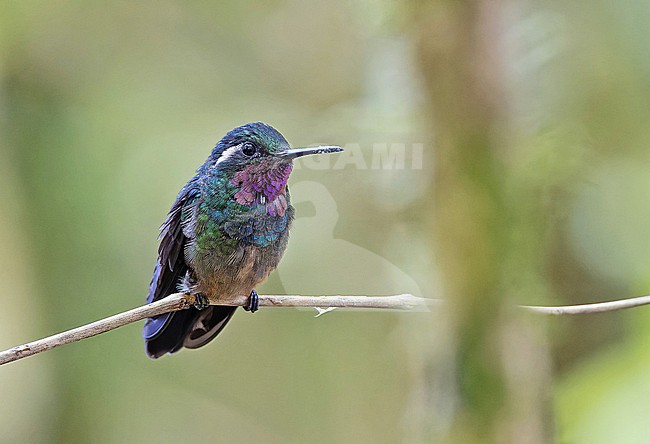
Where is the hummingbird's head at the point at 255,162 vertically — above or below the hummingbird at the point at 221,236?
above

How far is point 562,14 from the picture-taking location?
1183 mm

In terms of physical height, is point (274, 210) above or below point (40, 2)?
below

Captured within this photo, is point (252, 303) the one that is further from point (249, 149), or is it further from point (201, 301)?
point (249, 149)

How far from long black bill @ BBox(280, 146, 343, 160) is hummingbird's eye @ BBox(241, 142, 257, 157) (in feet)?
0.10

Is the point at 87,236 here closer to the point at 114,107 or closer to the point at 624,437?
the point at 114,107

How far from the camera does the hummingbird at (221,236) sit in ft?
2.12

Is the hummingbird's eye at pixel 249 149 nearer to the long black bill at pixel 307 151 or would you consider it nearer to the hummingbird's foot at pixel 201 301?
the long black bill at pixel 307 151

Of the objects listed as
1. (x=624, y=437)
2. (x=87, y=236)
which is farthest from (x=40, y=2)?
(x=624, y=437)

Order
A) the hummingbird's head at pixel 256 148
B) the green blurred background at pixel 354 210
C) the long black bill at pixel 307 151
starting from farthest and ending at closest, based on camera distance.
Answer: the green blurred background at pixel 354 210, the hummingbird's head at pixel 256 148, the long black bill at pixel 307 151

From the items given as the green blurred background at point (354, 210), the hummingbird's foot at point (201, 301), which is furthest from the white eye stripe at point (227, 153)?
the green blurred background at point (354, 210)

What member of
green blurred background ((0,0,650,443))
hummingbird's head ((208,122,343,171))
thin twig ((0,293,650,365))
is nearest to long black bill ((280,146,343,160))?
hummingbird's head ((208,122,343,171))

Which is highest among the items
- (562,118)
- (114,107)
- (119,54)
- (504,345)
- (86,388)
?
(119,54)

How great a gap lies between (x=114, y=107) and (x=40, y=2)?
0.26 metres

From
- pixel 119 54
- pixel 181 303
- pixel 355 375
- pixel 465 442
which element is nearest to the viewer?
pixel 181 303
